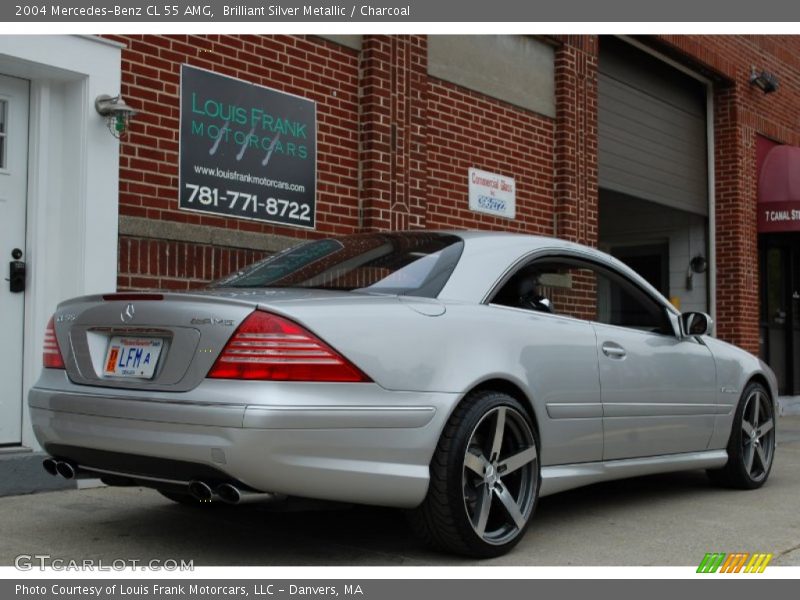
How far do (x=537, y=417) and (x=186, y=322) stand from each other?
1616 millimetres

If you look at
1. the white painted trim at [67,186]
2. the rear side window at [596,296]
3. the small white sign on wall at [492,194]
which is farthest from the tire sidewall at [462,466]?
the small white sign on wall at [492,194]

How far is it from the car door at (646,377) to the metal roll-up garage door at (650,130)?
20.8 ft

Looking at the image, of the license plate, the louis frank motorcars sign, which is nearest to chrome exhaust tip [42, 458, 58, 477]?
the license plate

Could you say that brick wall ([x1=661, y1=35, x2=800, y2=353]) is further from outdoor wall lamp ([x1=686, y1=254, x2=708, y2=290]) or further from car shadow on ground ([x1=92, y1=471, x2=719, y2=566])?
car shadow on ground ([x1=92, y1=471, x2=719, y2=566])

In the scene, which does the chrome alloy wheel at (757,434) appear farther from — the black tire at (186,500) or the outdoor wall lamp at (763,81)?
the outdoor wall lamp at (763,81)

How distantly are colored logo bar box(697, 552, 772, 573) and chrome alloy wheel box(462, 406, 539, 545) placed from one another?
29.4 inches

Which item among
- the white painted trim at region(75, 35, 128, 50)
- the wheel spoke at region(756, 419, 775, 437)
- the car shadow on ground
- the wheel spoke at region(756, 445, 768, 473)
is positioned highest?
the white painted trim at region(75, 35, 128, 50)

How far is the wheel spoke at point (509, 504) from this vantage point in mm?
4312

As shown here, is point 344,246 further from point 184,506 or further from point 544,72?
point 544,72

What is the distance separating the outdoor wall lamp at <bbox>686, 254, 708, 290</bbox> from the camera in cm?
1440

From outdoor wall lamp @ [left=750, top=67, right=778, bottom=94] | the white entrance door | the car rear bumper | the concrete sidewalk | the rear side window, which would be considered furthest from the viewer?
outdoor wall lamp @ [left=750, top=67, right=778, bottom=94]

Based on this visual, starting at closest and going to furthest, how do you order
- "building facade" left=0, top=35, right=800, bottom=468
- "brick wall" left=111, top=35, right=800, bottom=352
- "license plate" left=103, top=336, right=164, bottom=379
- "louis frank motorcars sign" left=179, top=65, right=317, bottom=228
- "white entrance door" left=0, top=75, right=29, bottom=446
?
"license plate" left=103, top=336, right=164, bottom=379, "white entrance door" left=0, top=75, right=29, bottom=446, "building facade" left=0, top=35, right=800, bottom=468, "brick wall" left=111, top=35, right=800, bottom=352, "louis frank motorcars sign" left=179, top=65, right=317, bottom=228

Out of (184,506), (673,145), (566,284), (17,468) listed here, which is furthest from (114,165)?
(673,145)

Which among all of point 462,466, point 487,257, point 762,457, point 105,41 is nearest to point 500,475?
point 462,466
